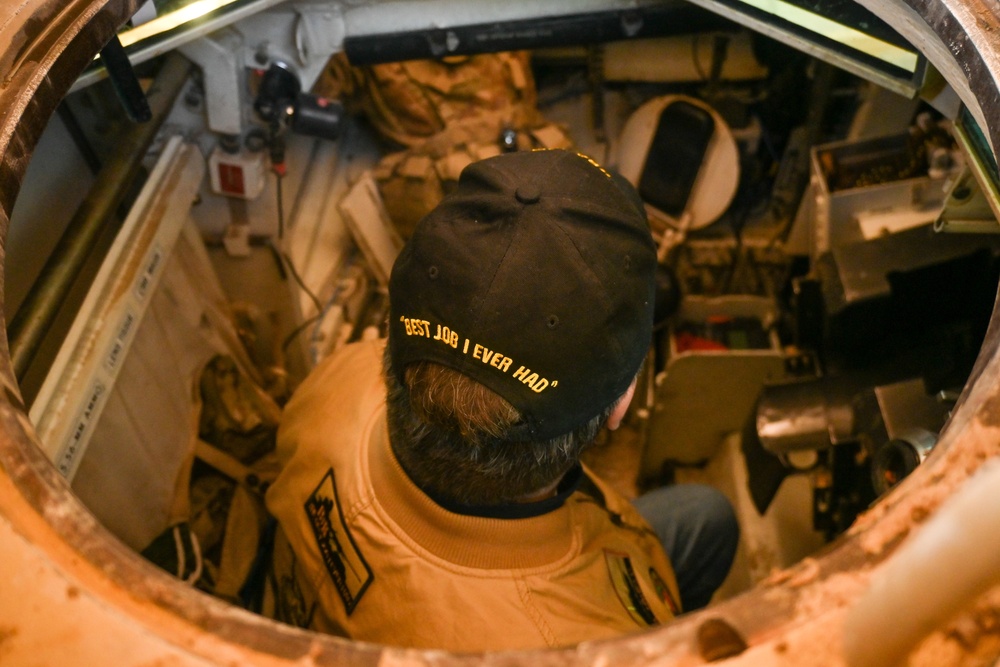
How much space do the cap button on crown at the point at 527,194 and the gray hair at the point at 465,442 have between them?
24 cm

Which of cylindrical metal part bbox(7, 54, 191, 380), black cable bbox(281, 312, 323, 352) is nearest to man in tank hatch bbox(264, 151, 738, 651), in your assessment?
cylindrical metal part bbox(7, 54, 191, 380)

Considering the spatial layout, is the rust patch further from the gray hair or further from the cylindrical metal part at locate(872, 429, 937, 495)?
the cylindrical metal part at locate(872, 429, 937, 495)

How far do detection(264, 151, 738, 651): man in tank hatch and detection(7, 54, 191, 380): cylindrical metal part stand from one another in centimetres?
50

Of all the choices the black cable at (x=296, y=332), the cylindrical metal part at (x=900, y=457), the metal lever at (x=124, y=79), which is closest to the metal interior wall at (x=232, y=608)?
the cylindrical metal part at (x=900, y=457)

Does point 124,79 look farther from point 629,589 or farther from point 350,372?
point 629,589

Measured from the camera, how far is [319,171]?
241 centimetres

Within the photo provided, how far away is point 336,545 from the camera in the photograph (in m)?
1.08

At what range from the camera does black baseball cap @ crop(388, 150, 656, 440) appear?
88 cm

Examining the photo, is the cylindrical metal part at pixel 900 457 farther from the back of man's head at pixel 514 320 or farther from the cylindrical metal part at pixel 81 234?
the cylindrical metal part at pixel 81 234

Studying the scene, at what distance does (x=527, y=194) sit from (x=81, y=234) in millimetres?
898

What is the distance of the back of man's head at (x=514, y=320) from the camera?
89 cm

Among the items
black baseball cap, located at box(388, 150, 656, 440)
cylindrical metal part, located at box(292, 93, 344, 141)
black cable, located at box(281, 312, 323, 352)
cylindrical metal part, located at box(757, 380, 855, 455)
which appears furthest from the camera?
black cable, located at box(281, 312, 323, 352)

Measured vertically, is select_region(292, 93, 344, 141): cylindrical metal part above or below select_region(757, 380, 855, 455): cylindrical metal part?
above

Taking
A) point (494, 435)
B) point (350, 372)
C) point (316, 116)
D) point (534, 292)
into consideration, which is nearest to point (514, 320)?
point (534, 292)
